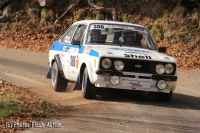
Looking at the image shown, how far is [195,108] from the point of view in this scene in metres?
10.6

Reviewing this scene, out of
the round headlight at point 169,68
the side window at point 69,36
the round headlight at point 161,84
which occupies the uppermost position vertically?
the side window at point 69,36

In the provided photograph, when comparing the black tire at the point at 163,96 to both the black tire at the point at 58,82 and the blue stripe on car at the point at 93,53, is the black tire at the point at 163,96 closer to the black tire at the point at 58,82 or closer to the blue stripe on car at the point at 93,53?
the blue stripe on car at the point at 93,53

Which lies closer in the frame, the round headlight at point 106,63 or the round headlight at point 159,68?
the round headlight at point 106,63

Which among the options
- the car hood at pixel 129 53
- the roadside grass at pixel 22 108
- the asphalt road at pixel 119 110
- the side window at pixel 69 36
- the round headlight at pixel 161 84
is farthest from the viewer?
the side window at pixel 69 36

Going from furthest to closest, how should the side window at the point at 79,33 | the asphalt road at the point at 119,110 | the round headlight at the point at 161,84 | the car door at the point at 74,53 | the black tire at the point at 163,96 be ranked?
the side window at the point at 79,33 < the car door at the point at 74,53 < the black tire at the point at 163,96 < the round headlight at the point at 161,84 < the asphalt road at the point at 119,110

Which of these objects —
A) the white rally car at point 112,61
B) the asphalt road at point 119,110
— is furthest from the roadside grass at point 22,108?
the white rally car at point 112,61

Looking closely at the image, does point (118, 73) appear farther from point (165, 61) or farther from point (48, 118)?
point (48, 118)

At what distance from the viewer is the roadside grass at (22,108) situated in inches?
329

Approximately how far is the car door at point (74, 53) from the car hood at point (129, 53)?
508 mm

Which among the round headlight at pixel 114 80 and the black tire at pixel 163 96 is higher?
the round headlight at pixel 114 80

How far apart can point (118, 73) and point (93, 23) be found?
6.40 ft

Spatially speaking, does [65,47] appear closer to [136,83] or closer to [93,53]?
[93,53]

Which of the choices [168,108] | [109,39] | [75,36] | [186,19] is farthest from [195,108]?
[186,19]

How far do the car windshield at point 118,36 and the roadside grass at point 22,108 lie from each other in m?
1.89
